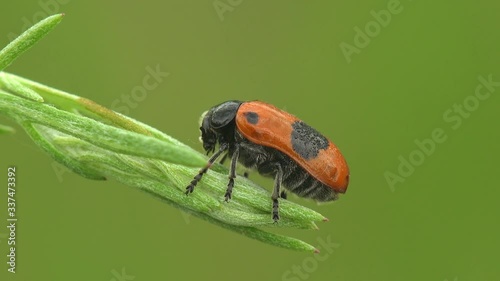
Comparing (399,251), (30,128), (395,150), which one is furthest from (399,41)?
(30,128)

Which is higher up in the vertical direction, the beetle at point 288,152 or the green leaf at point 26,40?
the green leaf at point 26,40

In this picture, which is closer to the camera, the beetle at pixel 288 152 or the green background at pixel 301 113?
the beetle at pixel 288 152

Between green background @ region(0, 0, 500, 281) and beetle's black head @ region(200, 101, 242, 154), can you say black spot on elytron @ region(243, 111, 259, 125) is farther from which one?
green background @ region(0, 0, 500, 281)

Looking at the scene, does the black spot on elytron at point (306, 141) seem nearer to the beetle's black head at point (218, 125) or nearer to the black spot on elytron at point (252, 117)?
the black spot on elytron at point (252, 117)

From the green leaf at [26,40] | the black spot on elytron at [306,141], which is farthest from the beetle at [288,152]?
the green leaf at [26,40]

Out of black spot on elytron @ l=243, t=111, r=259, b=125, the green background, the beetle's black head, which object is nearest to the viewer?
black spot on elytron @ l=243, t=111, r=259, b=125

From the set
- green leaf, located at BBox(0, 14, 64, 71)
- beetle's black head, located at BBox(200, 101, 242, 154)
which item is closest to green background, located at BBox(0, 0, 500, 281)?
beetle's black head, located at BBox(200, 101, 242, 154)

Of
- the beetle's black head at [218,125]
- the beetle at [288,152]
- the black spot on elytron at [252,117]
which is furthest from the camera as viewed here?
the beetle's black head at [218,125]
